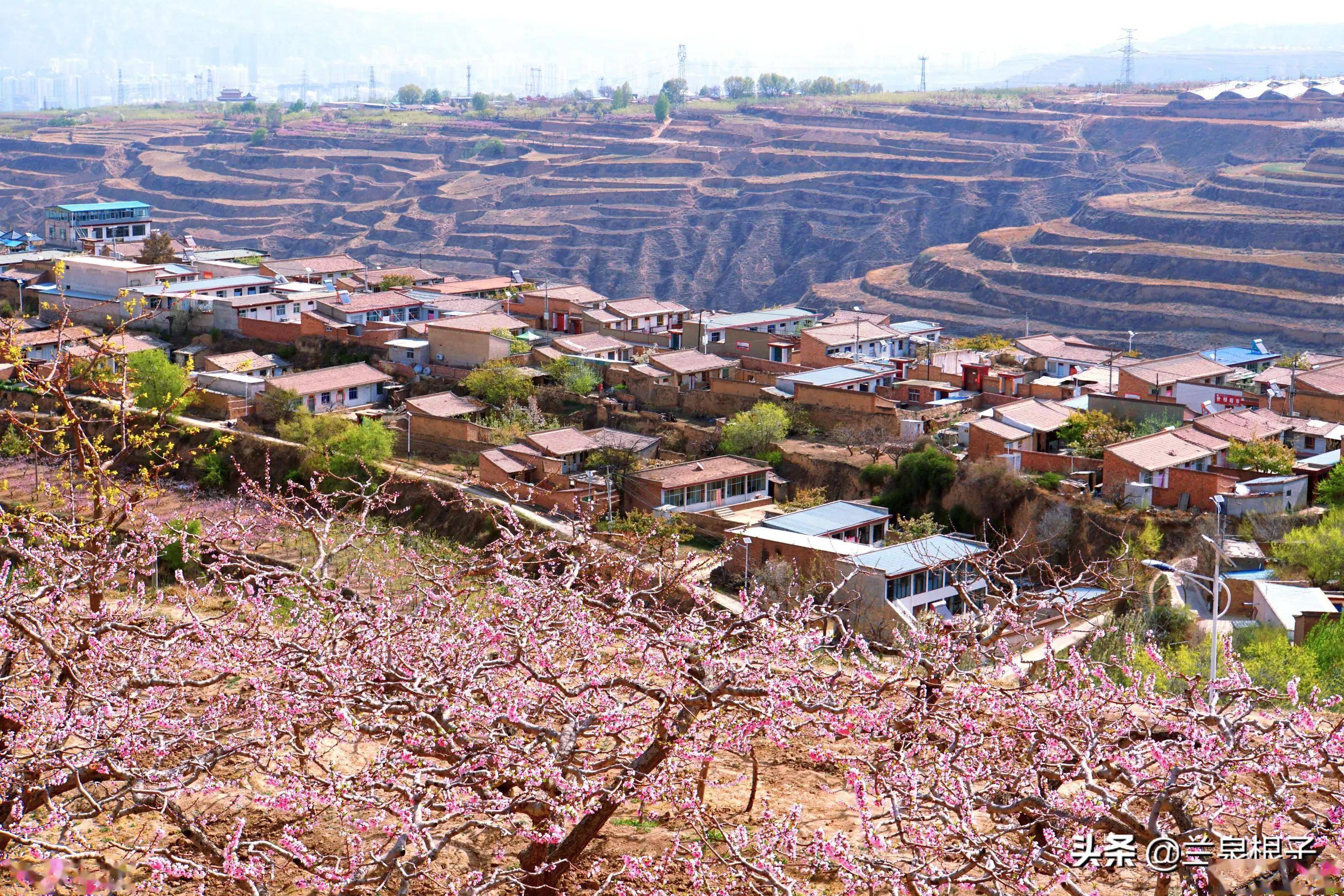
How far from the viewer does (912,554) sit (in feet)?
58.8

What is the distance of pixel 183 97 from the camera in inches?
7466

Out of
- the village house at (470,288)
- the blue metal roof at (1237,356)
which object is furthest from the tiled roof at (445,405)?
the blue metal roof at (1237,356)

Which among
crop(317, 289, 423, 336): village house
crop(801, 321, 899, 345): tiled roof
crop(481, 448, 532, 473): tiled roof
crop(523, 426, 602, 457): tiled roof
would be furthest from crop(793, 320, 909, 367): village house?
crop(317, 289, 423, 336): village house

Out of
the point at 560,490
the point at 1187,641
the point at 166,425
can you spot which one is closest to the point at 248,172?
the point at 166,425

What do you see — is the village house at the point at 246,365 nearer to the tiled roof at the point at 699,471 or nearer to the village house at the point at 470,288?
the village house at the point at 470,288

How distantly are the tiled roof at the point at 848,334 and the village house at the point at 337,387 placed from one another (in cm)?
868

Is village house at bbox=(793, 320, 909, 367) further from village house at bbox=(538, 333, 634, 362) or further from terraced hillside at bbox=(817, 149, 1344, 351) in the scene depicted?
terraced hillside at bbox=(817, 149, 1344, 351)

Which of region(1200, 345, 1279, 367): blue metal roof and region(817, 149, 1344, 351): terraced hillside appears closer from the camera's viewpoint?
region(1200, 345, 1279, 367): blue metal roof

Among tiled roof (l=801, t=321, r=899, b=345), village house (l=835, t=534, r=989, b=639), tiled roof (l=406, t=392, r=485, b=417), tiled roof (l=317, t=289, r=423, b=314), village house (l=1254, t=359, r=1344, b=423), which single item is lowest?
village house (l=835, t=534, r=989, b=639)

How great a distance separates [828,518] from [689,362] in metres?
8.77

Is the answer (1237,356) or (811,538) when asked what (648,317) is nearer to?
(1237,356)

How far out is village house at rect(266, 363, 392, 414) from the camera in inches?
1080

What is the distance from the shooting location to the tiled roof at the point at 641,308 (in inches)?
1324

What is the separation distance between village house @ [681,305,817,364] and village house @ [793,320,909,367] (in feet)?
1.33
